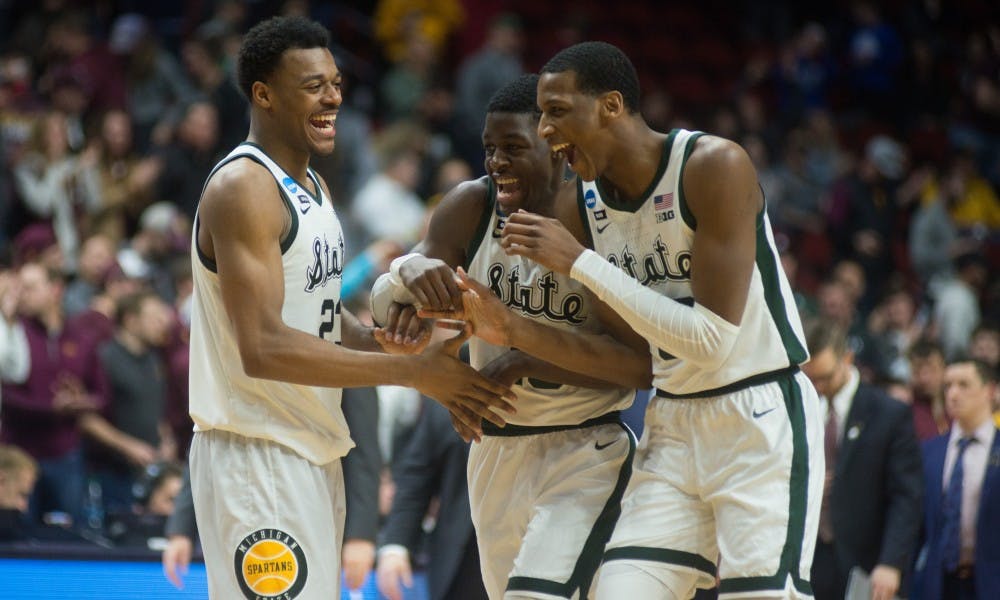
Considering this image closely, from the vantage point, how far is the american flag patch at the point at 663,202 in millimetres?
4844

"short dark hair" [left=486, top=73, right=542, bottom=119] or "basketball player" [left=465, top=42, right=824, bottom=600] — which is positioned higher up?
"short dark hair" [left=486, top=73, right=542, bottom=119]

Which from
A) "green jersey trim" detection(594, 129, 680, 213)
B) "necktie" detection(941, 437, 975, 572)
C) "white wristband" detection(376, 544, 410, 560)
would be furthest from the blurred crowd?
"green jersey trim" detection(594, 129, 680, 213)

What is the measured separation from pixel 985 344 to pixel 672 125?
611 centimetres

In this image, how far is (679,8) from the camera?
1873 cm

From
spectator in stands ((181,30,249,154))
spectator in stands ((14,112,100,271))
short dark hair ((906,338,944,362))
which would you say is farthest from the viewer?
spectator in stands ((181,30,249,154))

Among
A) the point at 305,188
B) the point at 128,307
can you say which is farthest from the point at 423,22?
the point at 305,188

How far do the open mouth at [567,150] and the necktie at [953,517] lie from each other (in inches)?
140

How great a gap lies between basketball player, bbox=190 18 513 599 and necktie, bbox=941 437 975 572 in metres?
3.29

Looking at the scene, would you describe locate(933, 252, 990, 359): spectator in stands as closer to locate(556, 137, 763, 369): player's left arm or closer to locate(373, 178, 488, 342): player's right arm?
locate(373, 178, 488, 342): player's right arm

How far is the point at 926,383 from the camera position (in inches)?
400

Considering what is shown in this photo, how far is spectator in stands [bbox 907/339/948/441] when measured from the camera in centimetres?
1012

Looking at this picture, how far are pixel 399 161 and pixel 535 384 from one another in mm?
7856

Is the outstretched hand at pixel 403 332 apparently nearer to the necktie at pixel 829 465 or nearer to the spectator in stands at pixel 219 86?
the necktie at pixel 829 465

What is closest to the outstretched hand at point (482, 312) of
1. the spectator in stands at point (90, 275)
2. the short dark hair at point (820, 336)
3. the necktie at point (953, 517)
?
the short dark hair at point (820, 336)
